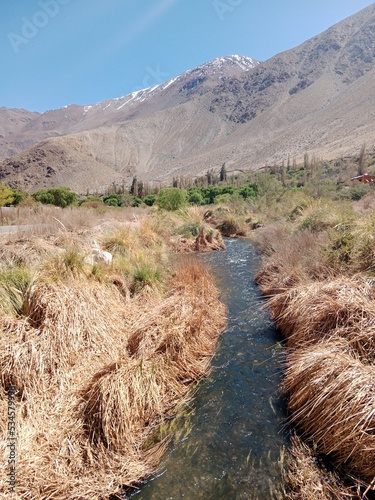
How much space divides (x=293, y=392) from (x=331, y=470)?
1.15 metres

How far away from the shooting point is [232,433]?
394cm

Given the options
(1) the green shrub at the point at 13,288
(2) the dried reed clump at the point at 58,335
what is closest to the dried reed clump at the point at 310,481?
(2) the dried reed clump at the point at 58,335

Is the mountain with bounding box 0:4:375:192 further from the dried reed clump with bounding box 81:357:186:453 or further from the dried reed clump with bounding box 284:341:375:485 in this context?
the dried reed clump with bounding box 81:357:186:453

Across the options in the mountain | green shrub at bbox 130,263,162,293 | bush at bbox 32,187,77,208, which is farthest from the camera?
the mountain

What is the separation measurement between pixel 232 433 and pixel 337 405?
1.32m

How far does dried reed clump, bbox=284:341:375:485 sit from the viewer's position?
311 centimetres

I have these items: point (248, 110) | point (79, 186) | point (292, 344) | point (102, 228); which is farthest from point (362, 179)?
point (248, 110)

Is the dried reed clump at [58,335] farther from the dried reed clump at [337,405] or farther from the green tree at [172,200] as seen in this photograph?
the green tree at [172,200]

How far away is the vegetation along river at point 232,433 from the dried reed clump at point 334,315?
2.03 feet

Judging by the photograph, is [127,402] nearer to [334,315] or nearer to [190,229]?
[334,315]

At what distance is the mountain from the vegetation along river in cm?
5886

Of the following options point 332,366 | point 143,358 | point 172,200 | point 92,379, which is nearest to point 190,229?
point 172,200

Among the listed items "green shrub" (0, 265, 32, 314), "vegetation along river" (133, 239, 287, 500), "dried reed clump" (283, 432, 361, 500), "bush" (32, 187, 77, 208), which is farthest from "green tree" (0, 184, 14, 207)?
"dried reed clump" (283, 432, 361, 500)

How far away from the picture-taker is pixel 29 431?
3482mm
